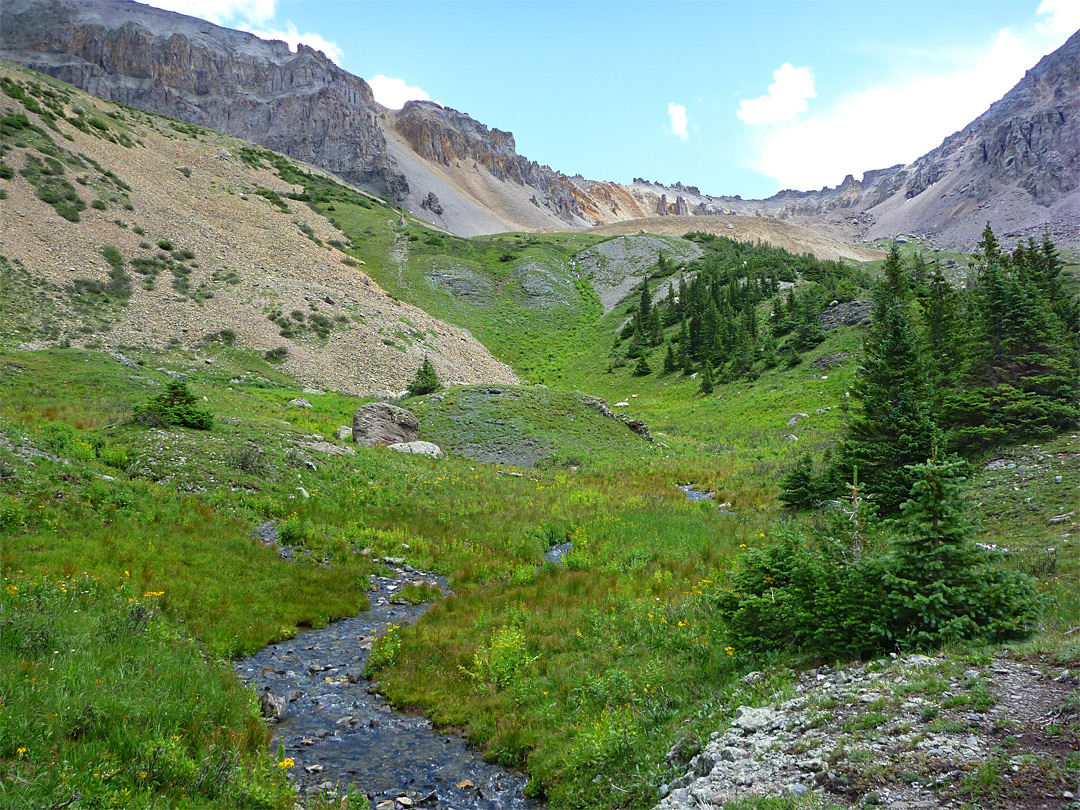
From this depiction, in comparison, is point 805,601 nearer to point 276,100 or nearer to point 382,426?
point 382,426

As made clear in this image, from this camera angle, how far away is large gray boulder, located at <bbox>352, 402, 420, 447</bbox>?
31.3 meters

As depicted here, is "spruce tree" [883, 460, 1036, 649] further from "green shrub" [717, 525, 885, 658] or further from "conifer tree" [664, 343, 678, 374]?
"conifer tree" [664, 343, 678, 374]

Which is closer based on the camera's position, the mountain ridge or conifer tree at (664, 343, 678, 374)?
conifer tree at (664, 343, 678, 374)

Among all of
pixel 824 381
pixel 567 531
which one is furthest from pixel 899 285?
pixel 567 531

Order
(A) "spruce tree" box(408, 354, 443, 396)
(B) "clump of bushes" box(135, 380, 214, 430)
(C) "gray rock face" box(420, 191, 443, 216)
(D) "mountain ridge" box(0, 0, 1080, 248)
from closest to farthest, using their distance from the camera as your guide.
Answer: (B) "clump of bushes" box(135, 380, 214, 430)
(A) "spruce tree" box(408, 354, 443, 396)
(D) "mountain ridge" box(0, 0, 1080, 248)
(C) "gray rock face" box(420, 191, 443, 216)

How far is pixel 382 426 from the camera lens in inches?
1275

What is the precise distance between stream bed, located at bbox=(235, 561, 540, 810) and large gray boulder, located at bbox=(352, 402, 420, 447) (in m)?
19.6

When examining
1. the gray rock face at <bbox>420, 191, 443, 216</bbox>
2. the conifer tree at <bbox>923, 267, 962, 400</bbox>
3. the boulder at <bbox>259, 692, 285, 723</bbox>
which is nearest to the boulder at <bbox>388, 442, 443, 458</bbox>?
the boulder at <bbox>259, 692, 285, 723</bbox>

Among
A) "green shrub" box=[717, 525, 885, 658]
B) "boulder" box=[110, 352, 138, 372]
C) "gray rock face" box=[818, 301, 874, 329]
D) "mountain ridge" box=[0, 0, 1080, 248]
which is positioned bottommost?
"green shrub" box=[717, 525, 885, 658]

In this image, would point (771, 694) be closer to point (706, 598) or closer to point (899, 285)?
point (706, 598)

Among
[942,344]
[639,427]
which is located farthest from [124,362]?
[942,344]

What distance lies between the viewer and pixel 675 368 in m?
74.1

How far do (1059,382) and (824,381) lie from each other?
35.5 meters

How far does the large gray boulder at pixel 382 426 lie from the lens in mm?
31281
